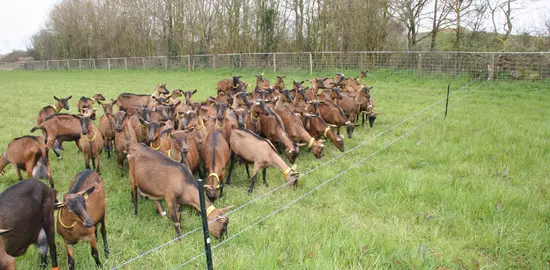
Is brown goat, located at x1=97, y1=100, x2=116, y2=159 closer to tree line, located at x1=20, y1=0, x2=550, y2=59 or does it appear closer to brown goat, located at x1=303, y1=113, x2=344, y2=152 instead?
brown goat, located at x1=303, y1=113, x2=344, y2=152

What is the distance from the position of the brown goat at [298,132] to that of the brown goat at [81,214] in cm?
391

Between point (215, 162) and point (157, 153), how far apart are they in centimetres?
85

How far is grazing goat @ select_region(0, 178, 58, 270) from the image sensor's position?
3.04 metres

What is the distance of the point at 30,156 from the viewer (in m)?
5.43

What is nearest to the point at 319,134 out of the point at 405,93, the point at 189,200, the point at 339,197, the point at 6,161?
the point at 339,197

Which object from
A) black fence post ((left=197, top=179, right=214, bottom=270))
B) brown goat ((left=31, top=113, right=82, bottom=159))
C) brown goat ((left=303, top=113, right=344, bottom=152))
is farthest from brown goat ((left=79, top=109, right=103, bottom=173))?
black fence post ((left=197, top=179, right=214, bottom=270))

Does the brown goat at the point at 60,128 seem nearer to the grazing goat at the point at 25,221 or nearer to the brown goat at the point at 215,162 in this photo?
the brown goat at the point at 215,162

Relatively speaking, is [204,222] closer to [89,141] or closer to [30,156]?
[30,156]

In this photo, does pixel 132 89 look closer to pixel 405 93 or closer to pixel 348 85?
pixel 348 85

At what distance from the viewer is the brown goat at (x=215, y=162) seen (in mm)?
4792

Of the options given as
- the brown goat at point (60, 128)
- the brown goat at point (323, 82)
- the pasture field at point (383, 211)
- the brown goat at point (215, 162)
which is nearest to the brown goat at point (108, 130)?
the pasture field at point (383, 211)

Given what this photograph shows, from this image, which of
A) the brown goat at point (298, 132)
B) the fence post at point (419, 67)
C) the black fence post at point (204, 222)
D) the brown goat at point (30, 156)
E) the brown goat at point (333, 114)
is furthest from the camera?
the fence post at point (419, 67)

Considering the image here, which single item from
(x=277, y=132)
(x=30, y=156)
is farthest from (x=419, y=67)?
(x=30, y=156)

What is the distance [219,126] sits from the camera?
6676 millimetres
